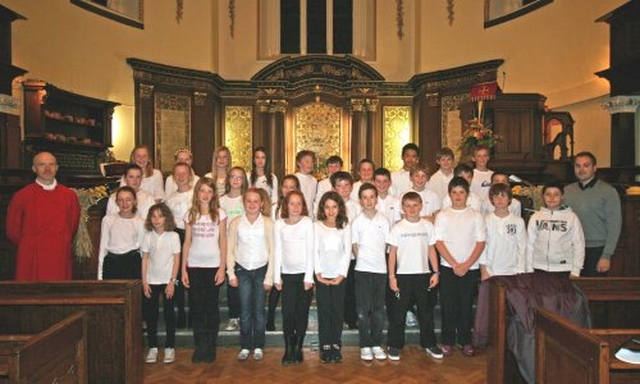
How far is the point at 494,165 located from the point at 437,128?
161 inches

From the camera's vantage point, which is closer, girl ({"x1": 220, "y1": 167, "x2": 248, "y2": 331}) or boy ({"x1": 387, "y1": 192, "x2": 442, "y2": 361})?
boy ({"x1": 387, "y1": 192, "x2": 442, "y2": 361})

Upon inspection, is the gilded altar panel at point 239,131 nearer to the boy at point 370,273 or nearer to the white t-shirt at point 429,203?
the white t-shirt at point 429,203

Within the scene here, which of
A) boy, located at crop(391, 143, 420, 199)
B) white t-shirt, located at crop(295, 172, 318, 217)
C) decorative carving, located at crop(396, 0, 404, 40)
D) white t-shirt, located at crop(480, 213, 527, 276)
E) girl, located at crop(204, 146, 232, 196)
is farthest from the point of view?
decorative carving, located at crop(396, 0, 404, 40)

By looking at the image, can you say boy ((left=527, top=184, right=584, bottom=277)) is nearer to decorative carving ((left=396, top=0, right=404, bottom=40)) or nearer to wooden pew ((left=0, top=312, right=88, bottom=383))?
wooden pew ((left=0, top=312, right=88, bottom=383))

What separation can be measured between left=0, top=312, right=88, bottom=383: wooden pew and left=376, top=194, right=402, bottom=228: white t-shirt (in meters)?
2.81

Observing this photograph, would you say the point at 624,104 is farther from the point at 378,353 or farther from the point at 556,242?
the point at 378,353

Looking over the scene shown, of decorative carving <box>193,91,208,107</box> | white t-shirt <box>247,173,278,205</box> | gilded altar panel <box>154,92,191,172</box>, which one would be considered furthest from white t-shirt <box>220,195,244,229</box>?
decorative carving <box>193,91,208,107</box>

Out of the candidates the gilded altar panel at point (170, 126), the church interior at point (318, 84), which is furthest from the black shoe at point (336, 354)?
the gilded altar panel at point (170, 126)

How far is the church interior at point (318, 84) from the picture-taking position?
7.39m

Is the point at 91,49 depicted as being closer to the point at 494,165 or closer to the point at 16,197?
the point at 16,197

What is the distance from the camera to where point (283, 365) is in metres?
4.02

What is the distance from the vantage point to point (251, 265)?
13.5ft

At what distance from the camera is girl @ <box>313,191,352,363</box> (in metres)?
4.06

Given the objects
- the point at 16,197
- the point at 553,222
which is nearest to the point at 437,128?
the point at 553,222
